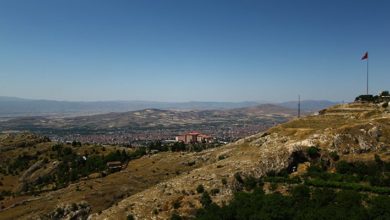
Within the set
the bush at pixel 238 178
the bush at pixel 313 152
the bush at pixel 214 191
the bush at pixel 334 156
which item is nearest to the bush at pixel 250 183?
the bush at pixel 238 178

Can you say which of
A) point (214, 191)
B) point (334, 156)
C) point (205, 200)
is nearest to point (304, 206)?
point (205, 200)

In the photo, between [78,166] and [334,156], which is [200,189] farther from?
[78,166]

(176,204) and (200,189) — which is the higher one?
(200,189)

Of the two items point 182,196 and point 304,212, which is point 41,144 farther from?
point 304,212

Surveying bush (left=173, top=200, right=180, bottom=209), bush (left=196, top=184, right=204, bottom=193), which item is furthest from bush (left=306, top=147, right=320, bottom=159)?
Result: bush (left=173, top=200, right=180, bottom=209)

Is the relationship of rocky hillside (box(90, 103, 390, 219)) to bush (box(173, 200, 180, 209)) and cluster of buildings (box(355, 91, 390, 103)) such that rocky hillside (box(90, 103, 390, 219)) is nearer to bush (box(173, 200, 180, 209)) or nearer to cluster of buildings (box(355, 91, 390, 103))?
bush (box(173, 200, 180, 209))

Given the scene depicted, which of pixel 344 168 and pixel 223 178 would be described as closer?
pixel 344 168

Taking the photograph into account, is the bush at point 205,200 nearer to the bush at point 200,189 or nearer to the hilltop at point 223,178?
the hilltop at point 223,178

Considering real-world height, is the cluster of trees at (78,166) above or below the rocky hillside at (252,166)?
below

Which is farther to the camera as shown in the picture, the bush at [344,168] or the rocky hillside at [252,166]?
the bush at [344,168]

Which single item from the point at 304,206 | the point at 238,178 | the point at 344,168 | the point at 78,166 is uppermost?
the point at 344,168

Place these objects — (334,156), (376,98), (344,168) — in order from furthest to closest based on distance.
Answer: (376,98), (334,156), (344,168)

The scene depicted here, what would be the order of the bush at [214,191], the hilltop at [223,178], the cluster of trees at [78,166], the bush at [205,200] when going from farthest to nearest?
the cluster of trees at [78,166] < the bush at [214,191] < the hilltop at [223,178] < the bush at [205,200]
